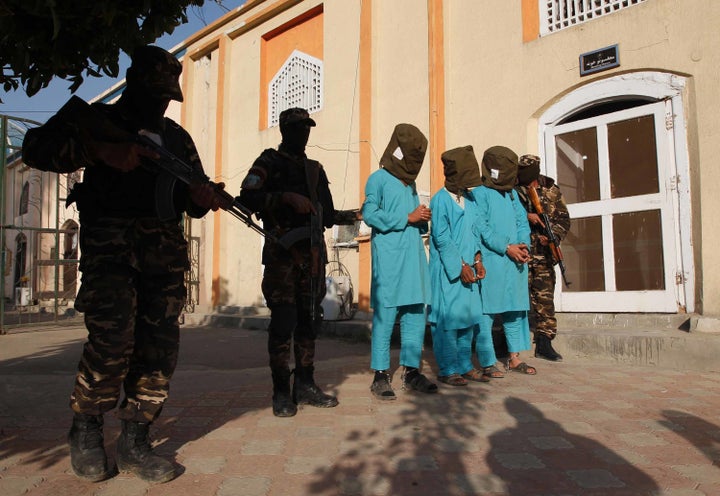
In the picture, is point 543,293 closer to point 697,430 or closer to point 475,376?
point 475,376

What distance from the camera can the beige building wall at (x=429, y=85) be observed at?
5.46 meters

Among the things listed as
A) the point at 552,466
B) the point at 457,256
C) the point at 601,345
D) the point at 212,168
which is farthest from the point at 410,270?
the point at 212,168

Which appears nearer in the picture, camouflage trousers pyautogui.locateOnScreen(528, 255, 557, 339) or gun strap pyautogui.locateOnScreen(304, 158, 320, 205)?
gun strap pyautogui.locateOnScreen(304, 158, 320, 205)

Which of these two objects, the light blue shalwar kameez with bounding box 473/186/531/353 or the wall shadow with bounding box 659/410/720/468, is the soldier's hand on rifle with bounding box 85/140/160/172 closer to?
the wall shadow with bounding box 659/410/720/468

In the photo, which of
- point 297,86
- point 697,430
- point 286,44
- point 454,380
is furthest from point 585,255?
point 286,44

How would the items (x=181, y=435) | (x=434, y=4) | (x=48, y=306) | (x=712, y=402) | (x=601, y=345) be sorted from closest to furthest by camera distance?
(x=181, y=435)
(x=712, y=402)
(x=601, y=345)
(x=434, y=4)
(x=48, y=306)

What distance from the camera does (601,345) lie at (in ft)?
16.7

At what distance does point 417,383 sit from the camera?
3.73 meters

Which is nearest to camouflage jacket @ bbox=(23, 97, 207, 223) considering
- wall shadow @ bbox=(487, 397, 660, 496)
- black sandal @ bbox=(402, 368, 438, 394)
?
wall shadow @ bbox=(487, 397, 660, 496)

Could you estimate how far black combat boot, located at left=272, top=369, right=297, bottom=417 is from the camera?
3.14 meters

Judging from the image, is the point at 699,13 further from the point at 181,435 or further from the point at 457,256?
the point at 181,435

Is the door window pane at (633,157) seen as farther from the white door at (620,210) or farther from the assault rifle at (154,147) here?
the assault rifle at (154,147)

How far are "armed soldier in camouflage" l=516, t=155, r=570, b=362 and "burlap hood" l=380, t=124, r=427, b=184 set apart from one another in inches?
68.9

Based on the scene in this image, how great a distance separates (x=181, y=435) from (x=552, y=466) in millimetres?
1798
